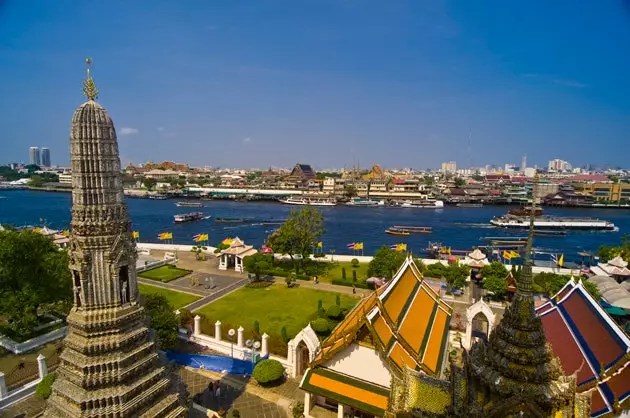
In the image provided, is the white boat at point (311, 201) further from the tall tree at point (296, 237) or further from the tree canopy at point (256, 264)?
the tree canopy at point (256, 264)

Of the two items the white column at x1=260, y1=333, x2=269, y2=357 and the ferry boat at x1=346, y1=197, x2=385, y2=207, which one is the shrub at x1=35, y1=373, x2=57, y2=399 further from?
the ferry boat at x1=346, y1=197, x2=385, y2=207

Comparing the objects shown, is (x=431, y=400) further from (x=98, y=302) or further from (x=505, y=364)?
(x=98, y=302)

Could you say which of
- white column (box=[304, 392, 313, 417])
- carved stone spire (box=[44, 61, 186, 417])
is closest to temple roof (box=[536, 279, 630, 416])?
white column (box=[304, 392, 313, 417])

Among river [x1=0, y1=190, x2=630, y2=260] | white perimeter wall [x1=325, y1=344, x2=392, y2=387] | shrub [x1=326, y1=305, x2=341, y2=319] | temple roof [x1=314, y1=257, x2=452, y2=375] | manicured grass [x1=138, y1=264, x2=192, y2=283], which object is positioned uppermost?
temple roof [x1=314, y1=257, x2=452, y2=375]

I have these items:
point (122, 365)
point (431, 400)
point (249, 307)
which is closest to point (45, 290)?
point (249, 307)

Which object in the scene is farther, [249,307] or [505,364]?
[249,307]
